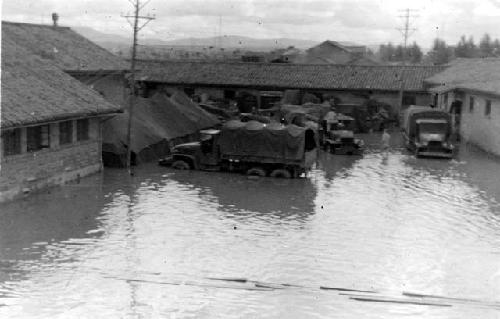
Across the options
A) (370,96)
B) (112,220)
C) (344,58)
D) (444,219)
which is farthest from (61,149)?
(344,58)

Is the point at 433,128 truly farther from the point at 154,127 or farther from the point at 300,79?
the point at 300,79

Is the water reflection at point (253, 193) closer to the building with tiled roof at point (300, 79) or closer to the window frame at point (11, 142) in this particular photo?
the window frame at point (11, 142)

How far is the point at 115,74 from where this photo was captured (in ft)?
125

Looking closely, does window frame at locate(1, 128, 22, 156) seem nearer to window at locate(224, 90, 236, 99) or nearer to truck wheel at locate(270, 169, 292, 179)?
truck wheel at locate(270, 169, 292, 179)

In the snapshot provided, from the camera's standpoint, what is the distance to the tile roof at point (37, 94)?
22.2 meters

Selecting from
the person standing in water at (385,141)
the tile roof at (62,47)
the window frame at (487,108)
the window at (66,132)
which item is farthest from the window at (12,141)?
the window frame at (487,108)

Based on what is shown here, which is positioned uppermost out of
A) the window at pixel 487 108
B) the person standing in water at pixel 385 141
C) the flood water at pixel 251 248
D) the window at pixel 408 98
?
the window at pixel 408 98

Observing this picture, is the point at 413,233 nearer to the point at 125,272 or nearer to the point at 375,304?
the point at 375,304

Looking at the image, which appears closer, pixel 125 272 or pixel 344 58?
pixel 125 272

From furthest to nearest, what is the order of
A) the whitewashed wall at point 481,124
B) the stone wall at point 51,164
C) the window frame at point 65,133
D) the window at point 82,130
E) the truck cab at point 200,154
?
the whitewashed wall at point 481,124 → the truck cab at point 200,154 → the window at point 82,130 → the window frame at point 65,133 → the stone wall at point 51,164

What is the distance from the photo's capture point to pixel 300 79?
51.9 metres

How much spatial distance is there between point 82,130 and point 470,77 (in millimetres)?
28085

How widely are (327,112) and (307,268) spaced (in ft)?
86.4

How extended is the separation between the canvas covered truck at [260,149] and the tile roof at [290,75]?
23207mm
